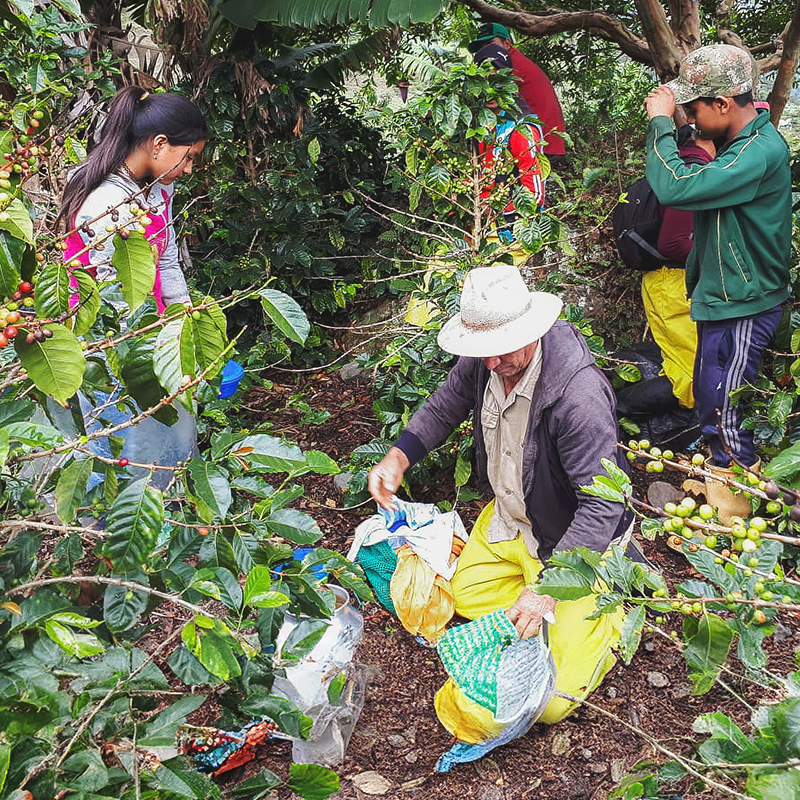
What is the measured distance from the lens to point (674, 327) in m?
3.74

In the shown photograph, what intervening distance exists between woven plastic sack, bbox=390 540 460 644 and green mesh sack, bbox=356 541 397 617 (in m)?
0.12

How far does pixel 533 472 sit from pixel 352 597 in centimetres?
88

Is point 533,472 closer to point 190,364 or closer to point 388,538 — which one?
point 388,538

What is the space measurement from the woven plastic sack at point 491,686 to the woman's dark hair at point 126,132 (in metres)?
1.96

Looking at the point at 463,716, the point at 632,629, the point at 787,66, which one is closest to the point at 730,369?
the point at 463,716

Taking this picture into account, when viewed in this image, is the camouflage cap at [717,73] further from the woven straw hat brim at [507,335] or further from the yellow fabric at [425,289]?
the woven straw hat brim at [507,335]

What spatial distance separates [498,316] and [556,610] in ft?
3.45

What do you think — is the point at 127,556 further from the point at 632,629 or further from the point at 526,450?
the point at 526,450

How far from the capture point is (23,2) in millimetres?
1267

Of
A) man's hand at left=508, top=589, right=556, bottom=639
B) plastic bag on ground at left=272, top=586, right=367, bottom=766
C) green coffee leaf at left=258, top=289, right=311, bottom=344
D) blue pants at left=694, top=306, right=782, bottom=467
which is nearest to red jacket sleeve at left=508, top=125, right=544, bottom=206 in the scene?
blue pants at left=694, top=306, right=782, bottom=467

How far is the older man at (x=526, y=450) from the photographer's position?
226cm

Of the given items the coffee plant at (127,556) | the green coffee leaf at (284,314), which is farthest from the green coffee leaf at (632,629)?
the green coffee leaf at (284,314)

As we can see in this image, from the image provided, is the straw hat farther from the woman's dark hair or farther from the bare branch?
the bare branch

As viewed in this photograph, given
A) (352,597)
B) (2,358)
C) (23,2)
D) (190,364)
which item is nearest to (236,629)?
(190,364)
